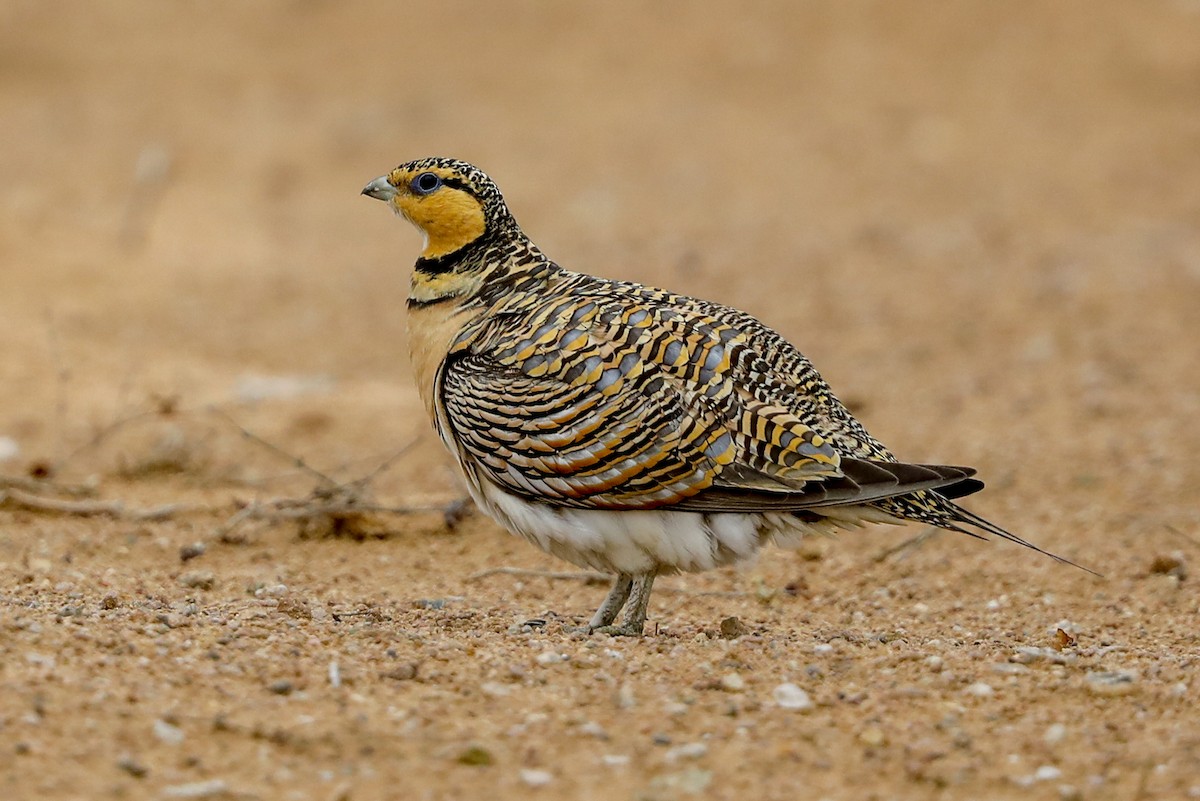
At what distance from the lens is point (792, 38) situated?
60.4ft

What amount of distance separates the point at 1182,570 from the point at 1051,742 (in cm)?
292

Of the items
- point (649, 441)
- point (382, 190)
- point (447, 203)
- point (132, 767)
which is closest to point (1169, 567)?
point (649, 441)

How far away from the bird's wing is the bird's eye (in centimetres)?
82

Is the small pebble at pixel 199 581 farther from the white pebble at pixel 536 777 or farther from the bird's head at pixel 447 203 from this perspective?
the white pebble at pixel 536 777

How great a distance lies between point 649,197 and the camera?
15484mm

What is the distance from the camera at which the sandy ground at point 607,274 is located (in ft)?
13.1

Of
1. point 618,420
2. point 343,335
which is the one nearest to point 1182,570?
point 618,420

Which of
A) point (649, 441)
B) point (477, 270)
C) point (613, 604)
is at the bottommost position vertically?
point (613, 604)

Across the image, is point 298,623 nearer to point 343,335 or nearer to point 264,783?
point 264,783

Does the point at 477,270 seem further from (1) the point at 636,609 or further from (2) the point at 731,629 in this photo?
(2) the point at 731,629

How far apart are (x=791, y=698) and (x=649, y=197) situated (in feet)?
37.9

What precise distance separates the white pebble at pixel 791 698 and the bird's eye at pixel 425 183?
8.16 feet

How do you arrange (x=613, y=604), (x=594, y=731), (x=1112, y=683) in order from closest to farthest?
(x=594, y=731)
(x=1112, y=683)
(x=613, y=604)

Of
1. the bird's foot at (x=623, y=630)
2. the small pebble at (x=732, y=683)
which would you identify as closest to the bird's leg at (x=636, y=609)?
the bird's foot at (x=623, y=630)
